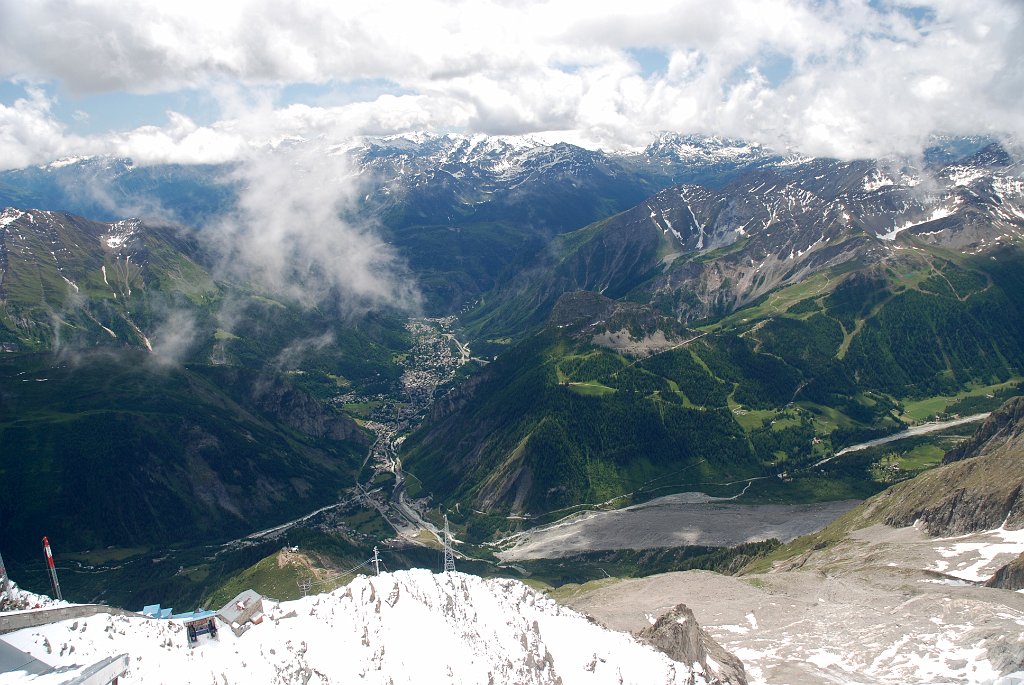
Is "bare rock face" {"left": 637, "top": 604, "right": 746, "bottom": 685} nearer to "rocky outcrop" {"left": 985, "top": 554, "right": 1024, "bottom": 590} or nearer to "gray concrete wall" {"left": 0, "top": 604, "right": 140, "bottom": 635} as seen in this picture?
"rocky outcrop" {"left": 985, "top": 554, "right": 1024, "bottom": 590}

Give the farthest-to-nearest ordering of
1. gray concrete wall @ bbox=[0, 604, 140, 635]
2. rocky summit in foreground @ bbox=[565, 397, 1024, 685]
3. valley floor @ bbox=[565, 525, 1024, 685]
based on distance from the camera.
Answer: rocky summit in foreground @ bbox=[565, 397, 1024, 685], valley floor @ bbox=[565, 525, 1024, 685], gray concrete wall @ bbox=[0, 604, 140, 635]

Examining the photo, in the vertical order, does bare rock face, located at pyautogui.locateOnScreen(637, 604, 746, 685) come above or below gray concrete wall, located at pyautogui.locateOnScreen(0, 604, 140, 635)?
below

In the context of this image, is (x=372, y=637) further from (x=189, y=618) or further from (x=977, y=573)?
(x=977, y=573)

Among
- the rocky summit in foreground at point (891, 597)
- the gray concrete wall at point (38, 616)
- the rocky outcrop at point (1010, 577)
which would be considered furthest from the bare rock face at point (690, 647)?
the gray concrete wall at point (38, 616)

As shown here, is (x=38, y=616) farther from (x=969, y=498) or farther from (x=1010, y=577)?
(x=969, y=498)

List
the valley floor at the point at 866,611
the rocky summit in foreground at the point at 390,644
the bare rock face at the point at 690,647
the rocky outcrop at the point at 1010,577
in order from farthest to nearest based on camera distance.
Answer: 1. the rocky outcrop at the point at 1010,577
2. the valley floor at the point at 866,611
3. the bare rock face at the point at 690,647
4. the rocky summit in foreground at the point at 390,644

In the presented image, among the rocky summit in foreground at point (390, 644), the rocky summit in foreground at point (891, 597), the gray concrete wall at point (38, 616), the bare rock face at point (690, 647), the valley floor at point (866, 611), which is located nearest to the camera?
the rocky summit in foreground at point (390, 644)

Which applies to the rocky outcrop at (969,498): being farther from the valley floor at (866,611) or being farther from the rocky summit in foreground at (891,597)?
the valley floor at (866,611)

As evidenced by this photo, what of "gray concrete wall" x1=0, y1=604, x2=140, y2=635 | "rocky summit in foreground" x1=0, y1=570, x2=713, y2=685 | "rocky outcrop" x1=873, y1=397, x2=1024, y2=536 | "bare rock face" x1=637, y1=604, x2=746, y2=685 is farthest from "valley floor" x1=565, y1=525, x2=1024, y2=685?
"gray concrete wall" x1=0, y1=604, x2=140, y2=635
